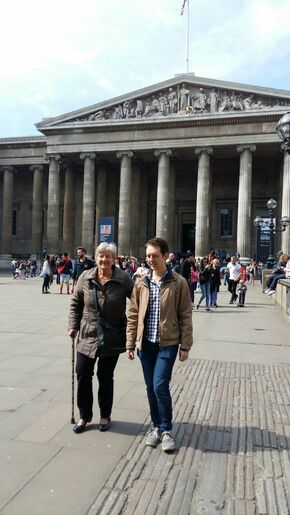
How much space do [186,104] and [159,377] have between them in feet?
130

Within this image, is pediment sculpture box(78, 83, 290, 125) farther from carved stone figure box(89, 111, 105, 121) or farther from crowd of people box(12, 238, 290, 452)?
crowd of people box(12, 238, 290, 452)

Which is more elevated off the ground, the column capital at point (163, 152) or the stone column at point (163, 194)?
the column capital at point (163, 152)

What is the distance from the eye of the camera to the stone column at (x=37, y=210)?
49.4 metres

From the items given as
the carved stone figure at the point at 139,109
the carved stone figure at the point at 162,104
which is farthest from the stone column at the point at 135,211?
the carved stone figure at the point at 162,104

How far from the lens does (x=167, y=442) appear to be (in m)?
4.31

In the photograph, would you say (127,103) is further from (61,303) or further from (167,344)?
(167,344)

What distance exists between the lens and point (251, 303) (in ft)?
62.5

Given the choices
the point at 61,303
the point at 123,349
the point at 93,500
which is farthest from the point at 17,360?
the point at 61,303

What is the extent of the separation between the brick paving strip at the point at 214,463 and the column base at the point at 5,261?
4513cm

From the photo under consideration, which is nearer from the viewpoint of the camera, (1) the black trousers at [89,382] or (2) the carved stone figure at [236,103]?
(1) the black trousers at [89,382]

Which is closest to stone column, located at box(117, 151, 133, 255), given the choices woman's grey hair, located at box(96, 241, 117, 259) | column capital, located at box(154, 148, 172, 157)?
column capital, located at box(154, 148, 172, 157)

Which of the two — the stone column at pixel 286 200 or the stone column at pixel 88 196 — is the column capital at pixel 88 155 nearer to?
the stone column at pixel 88 196

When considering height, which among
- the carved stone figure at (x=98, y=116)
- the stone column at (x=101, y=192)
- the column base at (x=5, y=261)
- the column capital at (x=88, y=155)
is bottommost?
the column base at (x=5, y=261)

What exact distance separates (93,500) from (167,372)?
1.31 metres
